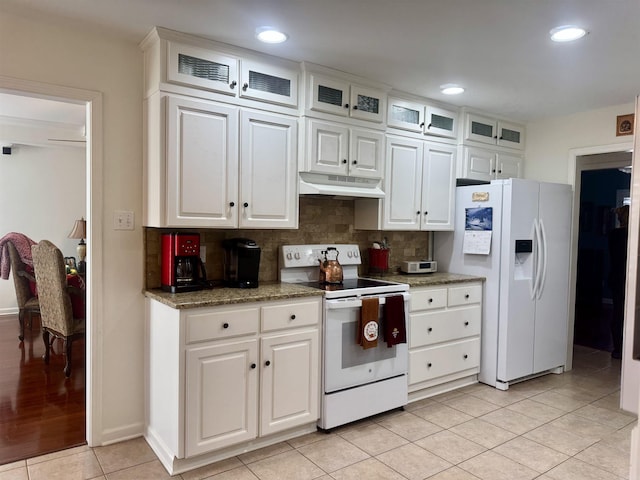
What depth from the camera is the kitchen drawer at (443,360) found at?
336cm

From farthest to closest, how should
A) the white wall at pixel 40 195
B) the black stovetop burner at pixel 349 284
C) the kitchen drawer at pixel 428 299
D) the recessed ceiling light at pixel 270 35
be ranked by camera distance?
the white wall at pixel 40 195
the kitchen drawer at pixel 428 299
the black stovetop burner at pixel 349 284
the recessed ceiling light at pixel 270 35

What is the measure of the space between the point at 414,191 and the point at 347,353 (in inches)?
58.1

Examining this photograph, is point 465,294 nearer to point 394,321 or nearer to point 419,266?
point 419,266

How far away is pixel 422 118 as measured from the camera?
3.69 metres

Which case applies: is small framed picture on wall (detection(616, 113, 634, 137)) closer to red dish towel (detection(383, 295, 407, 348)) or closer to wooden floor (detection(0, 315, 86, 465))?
red dish towel (detection(383, 295, 407, 348))

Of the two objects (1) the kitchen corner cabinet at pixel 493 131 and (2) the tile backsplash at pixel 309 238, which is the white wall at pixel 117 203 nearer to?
(2) the tile backsplash at pixel 309 238

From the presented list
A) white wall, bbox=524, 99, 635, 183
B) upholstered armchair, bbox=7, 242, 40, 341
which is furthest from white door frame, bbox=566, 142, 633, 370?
upholstered armchair, bbox=7, 242, 40, 341

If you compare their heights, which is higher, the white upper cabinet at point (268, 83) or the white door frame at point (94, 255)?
the white upper cabinet at point (268, 83)

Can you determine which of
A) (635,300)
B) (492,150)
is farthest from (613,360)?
(635,300)

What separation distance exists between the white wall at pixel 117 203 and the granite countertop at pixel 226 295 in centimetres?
20

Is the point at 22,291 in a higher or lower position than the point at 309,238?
lower

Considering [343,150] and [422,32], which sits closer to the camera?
[422,32]

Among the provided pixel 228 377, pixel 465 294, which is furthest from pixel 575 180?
pixel 228 377

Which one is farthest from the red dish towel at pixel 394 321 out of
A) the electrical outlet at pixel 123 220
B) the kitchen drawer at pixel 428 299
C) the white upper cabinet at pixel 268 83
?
the electrical outlet at pixel 123 220
